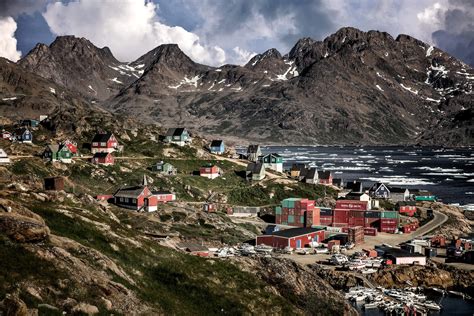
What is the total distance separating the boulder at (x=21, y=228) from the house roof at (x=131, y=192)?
2634 inches

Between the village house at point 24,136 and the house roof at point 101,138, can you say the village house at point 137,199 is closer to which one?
the house roof at point 101,138

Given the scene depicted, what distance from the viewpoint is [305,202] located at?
10975cm

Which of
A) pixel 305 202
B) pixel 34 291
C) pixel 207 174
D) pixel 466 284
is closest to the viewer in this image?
pixel 34 291

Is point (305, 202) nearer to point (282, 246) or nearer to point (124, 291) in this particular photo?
point (282, 246)

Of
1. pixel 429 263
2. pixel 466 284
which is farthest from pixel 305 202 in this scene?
pixel 466 284

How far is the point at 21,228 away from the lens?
30.1m

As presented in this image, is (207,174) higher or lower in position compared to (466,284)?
higher

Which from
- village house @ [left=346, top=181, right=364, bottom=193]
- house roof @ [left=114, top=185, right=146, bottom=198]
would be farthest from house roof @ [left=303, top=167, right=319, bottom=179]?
house roof @ [left=114, top=185, right=146, bottom=198]

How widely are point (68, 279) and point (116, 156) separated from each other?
4432 inches

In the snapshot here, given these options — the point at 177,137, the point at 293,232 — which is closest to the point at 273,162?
the point at 177,137

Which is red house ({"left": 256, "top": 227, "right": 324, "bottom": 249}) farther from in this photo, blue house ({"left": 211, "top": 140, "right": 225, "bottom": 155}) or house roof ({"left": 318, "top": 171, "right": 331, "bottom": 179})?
blue house ({"left": 211, "top": 140, "right": 225, "bottom": 155})

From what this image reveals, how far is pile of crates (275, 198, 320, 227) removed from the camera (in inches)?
4313

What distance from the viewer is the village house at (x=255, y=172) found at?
141m

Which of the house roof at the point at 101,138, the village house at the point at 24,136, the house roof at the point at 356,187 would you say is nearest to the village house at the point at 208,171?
the house roof at the point at 101,138
